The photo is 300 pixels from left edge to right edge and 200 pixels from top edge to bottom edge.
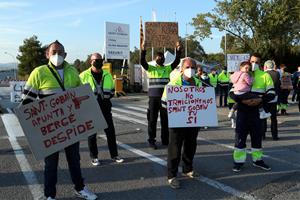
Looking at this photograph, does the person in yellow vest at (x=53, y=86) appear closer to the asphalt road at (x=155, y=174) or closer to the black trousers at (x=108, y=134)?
the asphalt road at (x=155, y=174)

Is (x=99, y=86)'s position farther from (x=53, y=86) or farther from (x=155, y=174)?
(x=53, y=86)

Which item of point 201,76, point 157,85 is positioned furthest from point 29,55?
point 157,85

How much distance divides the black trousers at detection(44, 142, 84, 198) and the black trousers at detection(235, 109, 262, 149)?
2.91 meters

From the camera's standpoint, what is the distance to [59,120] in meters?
5.29

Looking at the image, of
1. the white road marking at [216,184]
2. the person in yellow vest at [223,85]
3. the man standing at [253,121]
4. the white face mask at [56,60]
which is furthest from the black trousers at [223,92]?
the white face mask at [56,60]

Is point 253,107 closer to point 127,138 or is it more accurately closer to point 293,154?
point 293,154

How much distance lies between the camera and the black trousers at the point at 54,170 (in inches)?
202

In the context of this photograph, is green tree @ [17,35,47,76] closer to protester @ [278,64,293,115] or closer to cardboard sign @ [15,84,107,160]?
protester @ [278,64,293,115]

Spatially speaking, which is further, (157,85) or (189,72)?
(157,85)

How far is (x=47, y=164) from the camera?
203 inches

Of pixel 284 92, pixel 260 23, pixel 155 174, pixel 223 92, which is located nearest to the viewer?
pixel 155 174

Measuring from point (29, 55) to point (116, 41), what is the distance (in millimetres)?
33113

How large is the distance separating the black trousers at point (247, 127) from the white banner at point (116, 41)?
77.5 ft

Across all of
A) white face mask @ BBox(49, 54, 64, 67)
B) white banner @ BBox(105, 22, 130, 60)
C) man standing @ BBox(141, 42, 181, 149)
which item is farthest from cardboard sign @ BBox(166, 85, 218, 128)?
white banner @ BBox(105, 22, 130, 60)
